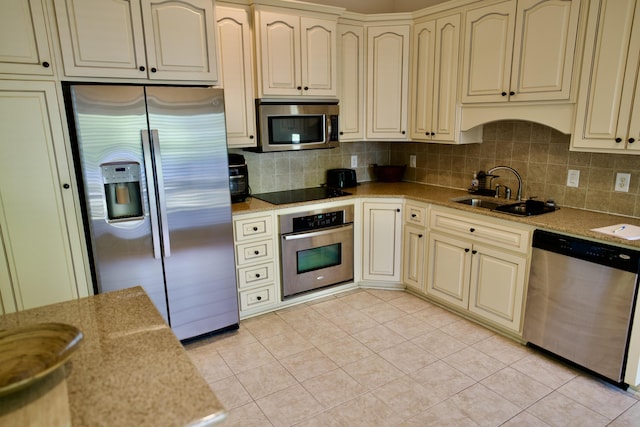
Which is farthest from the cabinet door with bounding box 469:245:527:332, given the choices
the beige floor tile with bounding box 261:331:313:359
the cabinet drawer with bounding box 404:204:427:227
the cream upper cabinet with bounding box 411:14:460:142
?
the beige floor tile with bounding box 261:331:313:359

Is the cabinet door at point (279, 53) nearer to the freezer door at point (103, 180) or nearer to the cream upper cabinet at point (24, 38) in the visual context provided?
the freezer door at point (103, 180)

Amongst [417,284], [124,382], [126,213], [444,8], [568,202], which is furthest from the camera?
[417,284]

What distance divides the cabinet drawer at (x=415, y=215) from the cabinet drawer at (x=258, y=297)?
129cm

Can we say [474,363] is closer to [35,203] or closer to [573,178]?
[573,178]

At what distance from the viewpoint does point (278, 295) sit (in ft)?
10.8

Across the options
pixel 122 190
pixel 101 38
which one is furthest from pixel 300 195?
pixel 101 38

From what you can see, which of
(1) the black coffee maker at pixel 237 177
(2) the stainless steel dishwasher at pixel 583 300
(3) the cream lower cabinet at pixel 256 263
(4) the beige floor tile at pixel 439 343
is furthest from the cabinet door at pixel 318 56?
(4) the beige floor tile at pixel 439 343

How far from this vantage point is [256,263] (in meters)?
3.14

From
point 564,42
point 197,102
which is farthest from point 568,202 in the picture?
point 197,102

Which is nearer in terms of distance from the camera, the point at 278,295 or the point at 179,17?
the point at 179,17

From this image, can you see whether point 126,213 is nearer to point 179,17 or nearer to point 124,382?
point 179,17

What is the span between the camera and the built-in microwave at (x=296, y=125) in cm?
319

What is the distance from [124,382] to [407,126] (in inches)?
126

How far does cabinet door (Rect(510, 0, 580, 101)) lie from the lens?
8.19 feet
